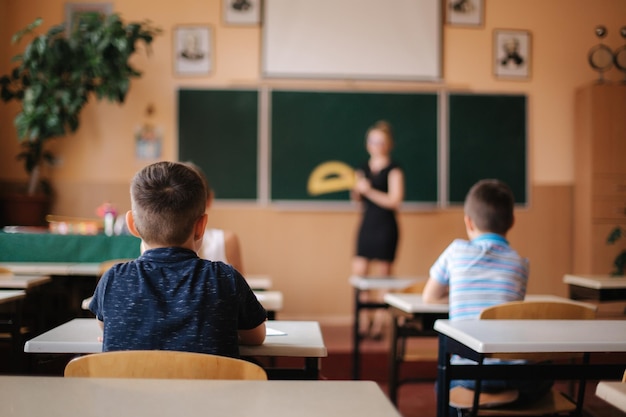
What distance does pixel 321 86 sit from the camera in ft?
19.3

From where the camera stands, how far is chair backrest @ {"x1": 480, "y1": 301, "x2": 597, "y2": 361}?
1880 mm

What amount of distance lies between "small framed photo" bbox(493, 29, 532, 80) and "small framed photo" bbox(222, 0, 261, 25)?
2.22 meters

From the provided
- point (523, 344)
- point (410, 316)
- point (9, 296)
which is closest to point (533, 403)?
point (410, 316)

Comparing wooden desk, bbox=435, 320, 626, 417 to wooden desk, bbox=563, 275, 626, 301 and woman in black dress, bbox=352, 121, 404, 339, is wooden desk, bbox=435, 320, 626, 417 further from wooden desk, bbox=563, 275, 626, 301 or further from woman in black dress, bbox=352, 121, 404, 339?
woman in black dress, bbox=352, 121, 404, 339

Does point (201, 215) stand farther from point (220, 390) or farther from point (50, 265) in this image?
point (50, 265)

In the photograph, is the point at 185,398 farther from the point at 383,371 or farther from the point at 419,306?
the point at 383,371

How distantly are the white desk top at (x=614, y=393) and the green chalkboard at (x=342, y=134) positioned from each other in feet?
16.0

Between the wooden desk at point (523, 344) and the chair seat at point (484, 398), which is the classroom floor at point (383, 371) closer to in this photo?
the chair seat at point (484, 398)

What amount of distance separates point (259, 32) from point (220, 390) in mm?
5228

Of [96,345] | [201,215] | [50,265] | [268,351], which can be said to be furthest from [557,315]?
[50,265]

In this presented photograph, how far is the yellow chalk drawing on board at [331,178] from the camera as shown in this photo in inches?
231

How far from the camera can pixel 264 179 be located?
229 inches

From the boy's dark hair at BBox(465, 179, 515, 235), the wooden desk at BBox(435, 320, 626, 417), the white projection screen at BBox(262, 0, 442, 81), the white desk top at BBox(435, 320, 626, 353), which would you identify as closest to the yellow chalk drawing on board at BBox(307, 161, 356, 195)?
the white projection screen at BBox(262, 0, 442, 81)

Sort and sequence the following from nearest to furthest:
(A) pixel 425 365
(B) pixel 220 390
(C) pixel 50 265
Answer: (B) pixel 220 390, (C) pixel 50 265, (A) pixel 425 365
